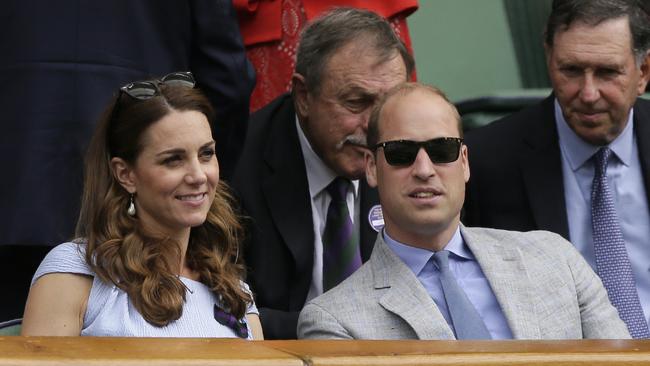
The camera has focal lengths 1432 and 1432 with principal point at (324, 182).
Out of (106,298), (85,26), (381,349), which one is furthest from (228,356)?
(85,26)

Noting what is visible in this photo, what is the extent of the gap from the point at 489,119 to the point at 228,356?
3.62 metres

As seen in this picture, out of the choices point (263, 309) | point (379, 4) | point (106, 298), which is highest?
point (379, 4)

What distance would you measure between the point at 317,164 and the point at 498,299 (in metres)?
0.95

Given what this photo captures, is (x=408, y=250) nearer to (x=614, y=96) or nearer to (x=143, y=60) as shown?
(x=143, y=60)

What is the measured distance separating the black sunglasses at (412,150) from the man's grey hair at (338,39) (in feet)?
2.46

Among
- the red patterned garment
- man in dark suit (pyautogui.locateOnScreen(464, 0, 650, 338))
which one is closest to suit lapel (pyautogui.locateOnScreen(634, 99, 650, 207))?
man in dark suit (pyautogui.locateOnScreen(464, 0, 650, 338))

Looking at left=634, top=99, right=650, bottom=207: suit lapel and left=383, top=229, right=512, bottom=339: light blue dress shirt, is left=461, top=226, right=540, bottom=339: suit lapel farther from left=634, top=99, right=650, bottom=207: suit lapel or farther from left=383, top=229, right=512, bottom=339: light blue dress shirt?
left=634, top=99, right=650, bottom=207: suit lapel

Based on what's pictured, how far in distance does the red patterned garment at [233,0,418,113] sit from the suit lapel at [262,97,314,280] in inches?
14.4

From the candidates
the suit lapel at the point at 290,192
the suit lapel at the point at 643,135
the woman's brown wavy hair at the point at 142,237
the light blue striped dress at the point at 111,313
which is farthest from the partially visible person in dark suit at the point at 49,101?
the suit lapel at the point at 643,135

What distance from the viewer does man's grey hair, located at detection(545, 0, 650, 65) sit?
4.48 m

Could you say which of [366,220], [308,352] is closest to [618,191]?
[366,220]

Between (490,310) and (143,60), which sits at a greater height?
(143,60)

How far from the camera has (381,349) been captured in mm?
2354

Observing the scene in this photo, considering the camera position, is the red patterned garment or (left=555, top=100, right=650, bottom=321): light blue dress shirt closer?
(left=555, top=100, right=650, bottom=321): light blue dress shirt
